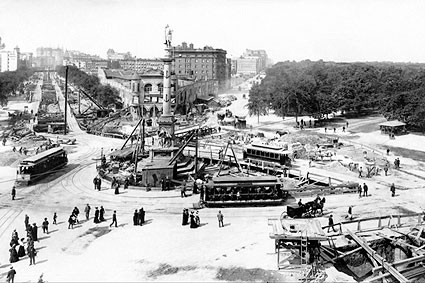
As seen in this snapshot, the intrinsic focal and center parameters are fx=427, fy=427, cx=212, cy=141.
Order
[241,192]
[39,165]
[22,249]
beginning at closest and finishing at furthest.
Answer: [22,249], [241,192], [39,165]

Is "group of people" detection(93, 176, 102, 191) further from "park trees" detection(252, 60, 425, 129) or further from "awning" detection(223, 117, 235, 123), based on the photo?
"park trees" detection(252, 60, 425, 129)

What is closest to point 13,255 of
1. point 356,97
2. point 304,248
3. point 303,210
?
point 304,248

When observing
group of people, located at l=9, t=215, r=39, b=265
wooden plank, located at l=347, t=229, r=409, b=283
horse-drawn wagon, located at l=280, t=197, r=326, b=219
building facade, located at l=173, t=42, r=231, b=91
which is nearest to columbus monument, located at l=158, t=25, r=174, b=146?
horse-drawn wagon, located at l=280, t=197, r=326, b=219

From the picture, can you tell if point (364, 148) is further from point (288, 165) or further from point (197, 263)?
point (197, 263)

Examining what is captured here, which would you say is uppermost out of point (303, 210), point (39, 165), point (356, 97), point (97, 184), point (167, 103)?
point (356, 97)

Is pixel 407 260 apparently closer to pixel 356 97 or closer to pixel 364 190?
pixel 364 190

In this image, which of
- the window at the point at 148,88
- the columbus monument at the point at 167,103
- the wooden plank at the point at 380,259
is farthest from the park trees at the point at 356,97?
the wooden plank at the point at 380,259

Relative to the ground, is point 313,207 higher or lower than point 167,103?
lower
